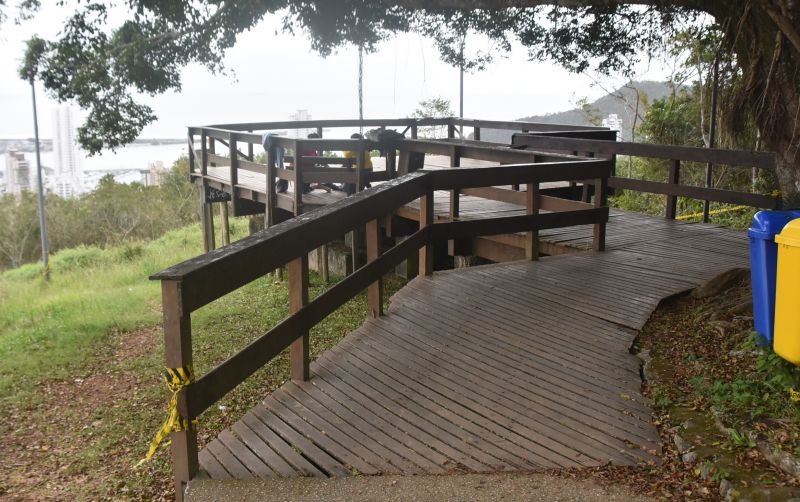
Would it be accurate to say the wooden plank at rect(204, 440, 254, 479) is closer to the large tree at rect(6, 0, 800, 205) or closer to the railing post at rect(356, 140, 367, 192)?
the large tree at rect(6, 0, 800, 205)

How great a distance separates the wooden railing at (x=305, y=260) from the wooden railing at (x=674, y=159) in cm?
207

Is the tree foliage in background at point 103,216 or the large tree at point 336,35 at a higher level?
the large tree at point 336,35

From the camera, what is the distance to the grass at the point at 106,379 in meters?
6.11

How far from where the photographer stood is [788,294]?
4.00 metres

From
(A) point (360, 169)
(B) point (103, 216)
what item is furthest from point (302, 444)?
(B) point (103, 216)

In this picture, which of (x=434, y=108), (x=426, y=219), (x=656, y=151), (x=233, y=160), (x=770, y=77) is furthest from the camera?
(x=434, y=108)

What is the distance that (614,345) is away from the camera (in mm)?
5285

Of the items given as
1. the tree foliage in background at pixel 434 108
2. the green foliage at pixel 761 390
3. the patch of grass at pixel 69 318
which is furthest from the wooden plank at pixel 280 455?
the tree foliage in background at pixel 434 108

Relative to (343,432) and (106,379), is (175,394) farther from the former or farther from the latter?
(106,379)

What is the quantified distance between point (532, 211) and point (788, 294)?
3695 mm

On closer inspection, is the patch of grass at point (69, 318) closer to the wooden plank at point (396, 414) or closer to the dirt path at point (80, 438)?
the dirt path at point (80, 438)

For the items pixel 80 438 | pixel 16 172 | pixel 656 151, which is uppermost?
pixel 656 151

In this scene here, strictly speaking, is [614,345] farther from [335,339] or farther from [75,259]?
[75,259]

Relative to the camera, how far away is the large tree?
835cm
